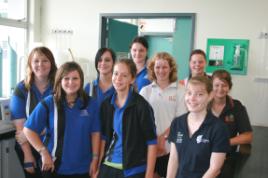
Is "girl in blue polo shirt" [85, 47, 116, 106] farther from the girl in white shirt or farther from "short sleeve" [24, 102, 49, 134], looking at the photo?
"short sleeve" [24, 102, 49, 134]

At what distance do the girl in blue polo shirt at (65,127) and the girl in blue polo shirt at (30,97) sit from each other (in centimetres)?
26

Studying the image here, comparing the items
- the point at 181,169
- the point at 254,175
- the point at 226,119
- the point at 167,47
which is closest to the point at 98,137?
the point at 181,169

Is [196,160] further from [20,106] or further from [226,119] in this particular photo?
[20,106]

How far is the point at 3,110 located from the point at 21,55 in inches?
96.4

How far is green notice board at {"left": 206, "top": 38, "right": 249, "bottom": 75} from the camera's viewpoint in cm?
393

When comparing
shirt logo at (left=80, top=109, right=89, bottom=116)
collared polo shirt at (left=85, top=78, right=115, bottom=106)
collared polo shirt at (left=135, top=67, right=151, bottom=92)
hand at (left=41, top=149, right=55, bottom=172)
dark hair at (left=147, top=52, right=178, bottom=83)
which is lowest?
hand at (left=41, top=149, right=55, bottom=172)

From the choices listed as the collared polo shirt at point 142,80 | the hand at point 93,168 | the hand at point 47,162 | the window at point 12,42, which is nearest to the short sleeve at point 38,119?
the hand at point 47,162

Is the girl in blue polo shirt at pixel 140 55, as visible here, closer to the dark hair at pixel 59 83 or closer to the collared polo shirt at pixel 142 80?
the collared polo shirt at pixel 142 80

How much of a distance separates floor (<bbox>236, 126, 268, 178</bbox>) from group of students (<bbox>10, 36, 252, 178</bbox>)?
0.14m

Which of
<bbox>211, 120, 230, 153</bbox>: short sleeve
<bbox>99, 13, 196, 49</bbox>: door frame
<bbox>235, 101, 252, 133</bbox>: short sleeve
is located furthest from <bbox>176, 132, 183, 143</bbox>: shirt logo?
<bbox>99, 13, 196, 49</bbox>: door frame

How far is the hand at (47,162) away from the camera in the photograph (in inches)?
74.3

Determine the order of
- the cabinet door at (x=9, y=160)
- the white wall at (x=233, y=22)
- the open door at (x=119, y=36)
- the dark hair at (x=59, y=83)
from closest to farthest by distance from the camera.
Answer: the dark hair at (x=59, y=83) < the cabinet door at (x=9, y=160) < the white wall at (x=233, y=22) < the open door at (x=119, y=36)

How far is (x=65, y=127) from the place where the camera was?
1.88 meters

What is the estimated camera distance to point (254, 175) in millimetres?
2092
